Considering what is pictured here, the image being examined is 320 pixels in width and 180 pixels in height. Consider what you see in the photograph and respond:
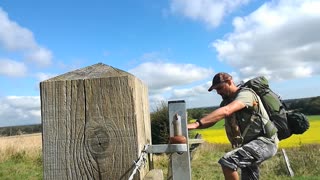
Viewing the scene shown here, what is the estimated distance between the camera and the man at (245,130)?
4.98m

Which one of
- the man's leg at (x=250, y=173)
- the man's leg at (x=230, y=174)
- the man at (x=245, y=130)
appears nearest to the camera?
the man's leg at (x=230, y=174)

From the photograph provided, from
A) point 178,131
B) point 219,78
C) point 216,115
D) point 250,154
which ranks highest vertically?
point 219,78

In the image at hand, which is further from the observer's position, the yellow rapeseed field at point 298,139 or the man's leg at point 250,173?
the yellow rapeseed field at point 298,139

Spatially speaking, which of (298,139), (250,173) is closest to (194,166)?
(250,173)

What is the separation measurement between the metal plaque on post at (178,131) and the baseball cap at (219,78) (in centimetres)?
315

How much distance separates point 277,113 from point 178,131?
11.6 ft

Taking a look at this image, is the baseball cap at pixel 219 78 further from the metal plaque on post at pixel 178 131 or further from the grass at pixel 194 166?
the grass at pixel 194 166

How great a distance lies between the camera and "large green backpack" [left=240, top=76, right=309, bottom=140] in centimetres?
531

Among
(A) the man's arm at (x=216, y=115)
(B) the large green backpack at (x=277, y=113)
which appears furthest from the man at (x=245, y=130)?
(A) the man's arm at (x=216, y=115)

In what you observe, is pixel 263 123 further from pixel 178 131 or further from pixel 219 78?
pixel 178 131

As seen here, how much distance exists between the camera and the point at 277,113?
5316mm

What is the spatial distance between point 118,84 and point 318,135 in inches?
1403

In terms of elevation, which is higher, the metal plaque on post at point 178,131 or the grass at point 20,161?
the metal plaque on post at point 178,131

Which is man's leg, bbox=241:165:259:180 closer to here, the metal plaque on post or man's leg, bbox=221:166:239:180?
man's leg, bbox=221:166:239:180
